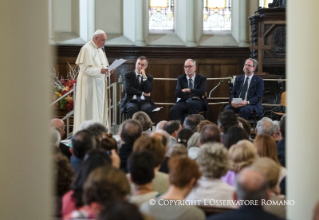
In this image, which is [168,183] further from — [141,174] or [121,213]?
[121,213]

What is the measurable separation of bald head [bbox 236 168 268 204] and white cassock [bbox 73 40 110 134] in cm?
641

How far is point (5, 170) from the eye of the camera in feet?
7.85

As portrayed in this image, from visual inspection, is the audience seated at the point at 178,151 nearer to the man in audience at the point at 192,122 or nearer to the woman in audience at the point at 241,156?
the woman in audience at the point at 241,156

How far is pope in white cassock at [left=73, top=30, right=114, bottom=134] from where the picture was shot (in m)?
9.28

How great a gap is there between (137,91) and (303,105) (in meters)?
6.59

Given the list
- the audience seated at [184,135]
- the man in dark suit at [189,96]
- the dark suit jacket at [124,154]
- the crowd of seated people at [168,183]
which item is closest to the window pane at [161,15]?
the man in dark suit at [189,96]

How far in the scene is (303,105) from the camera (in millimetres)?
3430

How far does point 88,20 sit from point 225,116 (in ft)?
24.3

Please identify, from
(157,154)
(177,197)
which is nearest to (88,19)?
(157,154)

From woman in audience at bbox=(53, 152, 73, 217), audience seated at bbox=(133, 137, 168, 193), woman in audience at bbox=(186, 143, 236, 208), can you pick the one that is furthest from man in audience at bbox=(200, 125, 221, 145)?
woman in audience at bbox=(53, 152, 73, 217)

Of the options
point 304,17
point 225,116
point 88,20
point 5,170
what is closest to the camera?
point 5,170

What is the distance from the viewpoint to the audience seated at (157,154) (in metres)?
4.24

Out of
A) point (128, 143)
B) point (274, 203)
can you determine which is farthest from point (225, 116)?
point (274, 203)

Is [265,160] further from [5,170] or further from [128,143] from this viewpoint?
[128,143]
